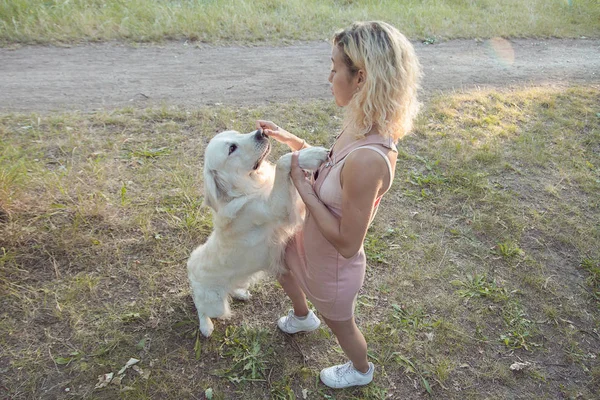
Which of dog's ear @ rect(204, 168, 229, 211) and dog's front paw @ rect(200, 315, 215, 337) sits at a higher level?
dog's ear @ rect(204, 168, 229, 211)

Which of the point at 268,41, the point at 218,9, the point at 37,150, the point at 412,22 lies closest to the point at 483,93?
the point at 412,22

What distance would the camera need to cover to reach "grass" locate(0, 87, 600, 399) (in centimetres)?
332

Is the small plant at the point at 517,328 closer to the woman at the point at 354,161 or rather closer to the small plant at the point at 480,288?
the small plant at the point at 480,288

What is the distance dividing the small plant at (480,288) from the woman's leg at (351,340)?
1.51 metres

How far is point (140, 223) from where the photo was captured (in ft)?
14.3

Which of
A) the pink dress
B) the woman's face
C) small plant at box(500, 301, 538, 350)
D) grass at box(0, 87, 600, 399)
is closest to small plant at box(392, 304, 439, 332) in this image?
grass at box(0, 87, 600, 399)

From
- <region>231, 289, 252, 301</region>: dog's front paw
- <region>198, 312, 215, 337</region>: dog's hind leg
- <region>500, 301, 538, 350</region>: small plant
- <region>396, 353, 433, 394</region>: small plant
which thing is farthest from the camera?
<region>231, 289, 252, 301</region>: dog's front paw

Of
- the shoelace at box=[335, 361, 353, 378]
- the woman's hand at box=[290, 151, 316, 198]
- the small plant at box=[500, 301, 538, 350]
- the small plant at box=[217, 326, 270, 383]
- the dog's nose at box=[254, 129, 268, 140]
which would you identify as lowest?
the small plant at box=[500, 301, 538, 350]

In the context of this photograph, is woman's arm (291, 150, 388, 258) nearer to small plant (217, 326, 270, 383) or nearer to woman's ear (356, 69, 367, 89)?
woman's ear (356, 69, 367, 89)

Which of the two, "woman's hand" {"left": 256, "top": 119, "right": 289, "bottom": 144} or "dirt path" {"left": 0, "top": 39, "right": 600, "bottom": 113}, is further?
"dirt path" {"left": 0, "top": 39, "right": 600, "bottom": 113}

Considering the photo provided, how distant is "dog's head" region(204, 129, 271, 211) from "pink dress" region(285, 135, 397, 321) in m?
0.53

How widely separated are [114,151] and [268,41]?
16.3 feet

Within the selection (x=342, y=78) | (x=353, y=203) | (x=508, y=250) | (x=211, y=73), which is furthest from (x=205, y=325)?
(x=211, y=73)

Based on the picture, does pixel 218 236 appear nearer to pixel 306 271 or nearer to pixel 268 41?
pixel 306 271
